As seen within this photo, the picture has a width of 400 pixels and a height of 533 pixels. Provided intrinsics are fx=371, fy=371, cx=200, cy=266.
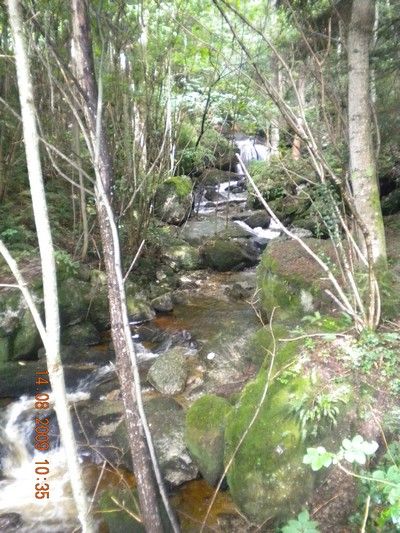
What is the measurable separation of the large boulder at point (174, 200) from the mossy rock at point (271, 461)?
7.38m

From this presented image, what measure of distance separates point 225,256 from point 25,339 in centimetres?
539

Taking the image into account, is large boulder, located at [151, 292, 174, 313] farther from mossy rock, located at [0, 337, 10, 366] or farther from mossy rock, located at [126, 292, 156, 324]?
mossy rock, located at [0, 337, 10, 366]

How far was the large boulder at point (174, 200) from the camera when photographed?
1014 cm

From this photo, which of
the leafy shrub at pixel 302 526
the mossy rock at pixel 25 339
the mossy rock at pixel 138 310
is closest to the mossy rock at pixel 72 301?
the mossy rock at pixel 25 339

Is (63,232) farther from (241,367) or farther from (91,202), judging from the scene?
(241,367)

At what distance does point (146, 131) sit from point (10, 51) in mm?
2439

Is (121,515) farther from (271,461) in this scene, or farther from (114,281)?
(114,281)

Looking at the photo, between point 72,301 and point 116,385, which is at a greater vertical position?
point 72,301

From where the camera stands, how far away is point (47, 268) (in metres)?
1.65

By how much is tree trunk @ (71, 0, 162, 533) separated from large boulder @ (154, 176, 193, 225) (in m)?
7.04

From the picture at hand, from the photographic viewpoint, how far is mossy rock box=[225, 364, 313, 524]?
9.12 feet

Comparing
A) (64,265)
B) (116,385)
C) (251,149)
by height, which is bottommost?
(116,385)

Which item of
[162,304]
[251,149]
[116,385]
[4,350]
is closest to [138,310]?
[162,304]

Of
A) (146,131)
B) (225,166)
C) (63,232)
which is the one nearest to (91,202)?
(63,232)
